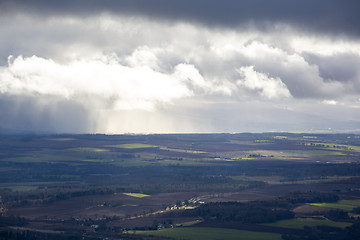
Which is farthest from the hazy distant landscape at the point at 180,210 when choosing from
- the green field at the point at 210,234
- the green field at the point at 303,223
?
the green field at the point at 210,234

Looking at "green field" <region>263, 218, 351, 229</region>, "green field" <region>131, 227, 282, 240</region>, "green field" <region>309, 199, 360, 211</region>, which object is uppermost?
"green field" <region>309, 199, 360, 211</region>

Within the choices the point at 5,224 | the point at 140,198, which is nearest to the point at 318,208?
the point at 140,198

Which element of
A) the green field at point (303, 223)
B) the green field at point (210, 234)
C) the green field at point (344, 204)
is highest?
the green field at point (344, 204)

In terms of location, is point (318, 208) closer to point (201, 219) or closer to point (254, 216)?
point (254, 216)

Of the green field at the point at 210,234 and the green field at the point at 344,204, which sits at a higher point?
the green field at the point at 344,204

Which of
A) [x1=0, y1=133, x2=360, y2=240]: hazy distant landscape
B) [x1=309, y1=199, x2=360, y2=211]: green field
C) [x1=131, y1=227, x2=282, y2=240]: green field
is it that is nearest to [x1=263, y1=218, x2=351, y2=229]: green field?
[x1=0, y1=133, x2=360, y2=240]: hazy distant landscape

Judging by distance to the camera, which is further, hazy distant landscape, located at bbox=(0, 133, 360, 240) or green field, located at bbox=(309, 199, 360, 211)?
green field, located at bbox=(309, 199, 360, 211)

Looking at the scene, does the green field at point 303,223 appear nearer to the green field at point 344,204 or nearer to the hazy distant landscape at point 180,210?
the hazy distant landscape at point 180,210

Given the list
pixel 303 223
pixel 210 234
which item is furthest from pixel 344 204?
pixel 210 234

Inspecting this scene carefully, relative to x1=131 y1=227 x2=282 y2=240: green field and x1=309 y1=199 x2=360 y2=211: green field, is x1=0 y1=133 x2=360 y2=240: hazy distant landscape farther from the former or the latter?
x1=131 y1=227 x2=282 y2=240: green field
